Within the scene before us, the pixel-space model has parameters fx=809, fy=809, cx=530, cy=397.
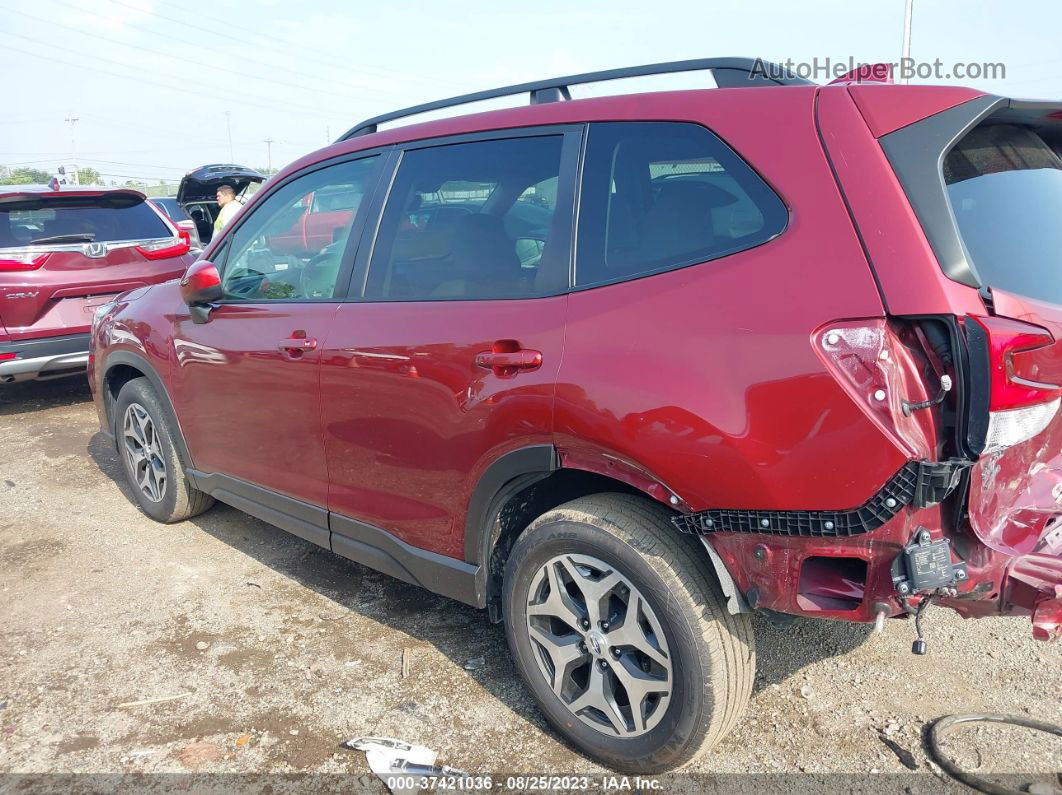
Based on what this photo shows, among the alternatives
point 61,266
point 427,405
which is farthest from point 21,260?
point 427,405

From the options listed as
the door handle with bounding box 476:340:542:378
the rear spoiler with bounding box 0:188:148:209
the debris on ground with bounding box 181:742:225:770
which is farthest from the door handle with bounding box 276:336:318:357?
the rear spoiler with bounding box 0:188:148:209

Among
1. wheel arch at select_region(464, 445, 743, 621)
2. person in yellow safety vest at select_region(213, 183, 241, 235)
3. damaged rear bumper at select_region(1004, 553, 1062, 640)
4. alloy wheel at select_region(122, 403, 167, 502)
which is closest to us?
damaged rear bumper at select_region(1004, 553, 1062, 640)

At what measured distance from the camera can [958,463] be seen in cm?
182

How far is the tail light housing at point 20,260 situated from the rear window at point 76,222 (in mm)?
124

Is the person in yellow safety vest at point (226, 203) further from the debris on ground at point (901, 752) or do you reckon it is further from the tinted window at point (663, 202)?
the debris on ground at point (901, 752)

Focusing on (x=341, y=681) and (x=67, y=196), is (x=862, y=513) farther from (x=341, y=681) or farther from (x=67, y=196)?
(x=67, y=196)

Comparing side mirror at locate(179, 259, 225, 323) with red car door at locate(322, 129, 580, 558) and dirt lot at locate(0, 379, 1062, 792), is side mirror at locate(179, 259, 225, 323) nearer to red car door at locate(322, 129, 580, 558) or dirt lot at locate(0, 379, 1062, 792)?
red car door at locate(322, 129, 580, 558)

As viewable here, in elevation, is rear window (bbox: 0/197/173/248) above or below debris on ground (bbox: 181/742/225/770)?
above

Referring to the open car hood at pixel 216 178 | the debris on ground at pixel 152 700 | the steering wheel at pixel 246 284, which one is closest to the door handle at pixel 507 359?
the steering wheel at pixel 246 284

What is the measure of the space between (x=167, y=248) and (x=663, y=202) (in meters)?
6.11

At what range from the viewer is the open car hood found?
1057cm

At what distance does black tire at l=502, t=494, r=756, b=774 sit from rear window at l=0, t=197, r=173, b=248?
5.86m

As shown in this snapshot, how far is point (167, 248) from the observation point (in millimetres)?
7160

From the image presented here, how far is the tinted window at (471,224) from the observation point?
254 centimetres
